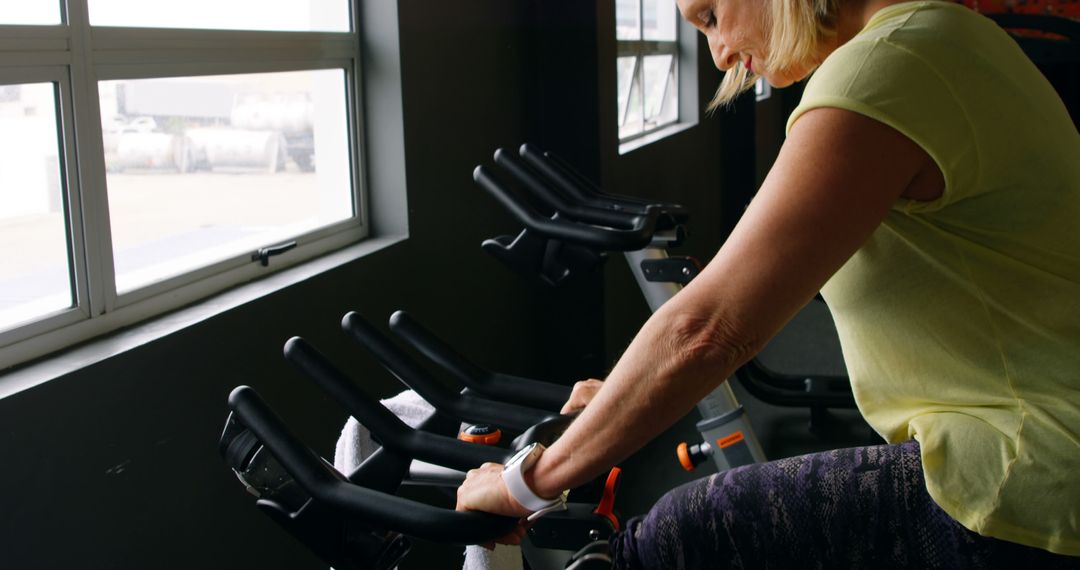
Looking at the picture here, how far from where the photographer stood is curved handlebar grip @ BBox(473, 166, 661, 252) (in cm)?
181

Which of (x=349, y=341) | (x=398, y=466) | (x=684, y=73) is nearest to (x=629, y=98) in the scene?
(x=684, y=73)

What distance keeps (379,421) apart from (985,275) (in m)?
0.64

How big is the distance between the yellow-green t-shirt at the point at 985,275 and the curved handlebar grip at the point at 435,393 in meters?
0.46

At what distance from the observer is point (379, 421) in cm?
121

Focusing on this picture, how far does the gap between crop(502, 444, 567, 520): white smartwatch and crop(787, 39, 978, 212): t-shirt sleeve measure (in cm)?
40

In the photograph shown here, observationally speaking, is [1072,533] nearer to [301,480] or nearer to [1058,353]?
[1058,353]

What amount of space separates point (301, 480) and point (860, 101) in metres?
0.65

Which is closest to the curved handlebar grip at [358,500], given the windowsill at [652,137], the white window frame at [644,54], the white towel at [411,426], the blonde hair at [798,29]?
the white towel at [411,426]

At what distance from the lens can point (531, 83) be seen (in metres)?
3.40

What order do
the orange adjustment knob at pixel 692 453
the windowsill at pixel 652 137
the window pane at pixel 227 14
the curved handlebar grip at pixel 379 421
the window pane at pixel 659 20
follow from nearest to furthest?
the curved handlebar grip at pixel 379 421, the window pane at pixel 227 14, the orange adjustment knob at pixel 692 453, the windowsill at pixel 652 137, the window pane at pixel 659 20

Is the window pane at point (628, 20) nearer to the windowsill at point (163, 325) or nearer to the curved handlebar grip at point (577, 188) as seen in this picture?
the windowsill at point (163, 325)

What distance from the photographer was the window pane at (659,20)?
521 centimetres

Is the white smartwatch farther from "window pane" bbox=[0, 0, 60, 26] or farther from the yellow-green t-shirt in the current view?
"window pane" bbox=[0, 0, 60, 26]

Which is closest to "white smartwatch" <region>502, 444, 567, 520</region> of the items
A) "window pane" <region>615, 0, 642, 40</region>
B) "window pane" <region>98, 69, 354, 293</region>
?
"window pane" <region>98, 69, 354, 293</region>
